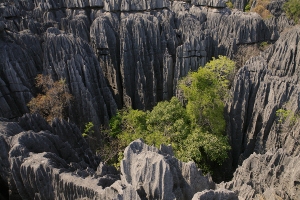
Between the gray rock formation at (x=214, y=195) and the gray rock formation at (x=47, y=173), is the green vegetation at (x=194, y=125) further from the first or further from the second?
the gray rock formation at (x=214, y=195)

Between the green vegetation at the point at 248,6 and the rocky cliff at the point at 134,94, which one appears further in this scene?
the green vegetation at the point at 248,6

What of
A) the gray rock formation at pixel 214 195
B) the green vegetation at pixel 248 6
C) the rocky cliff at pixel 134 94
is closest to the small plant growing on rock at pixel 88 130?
the rocky cliff at pixel 134 94

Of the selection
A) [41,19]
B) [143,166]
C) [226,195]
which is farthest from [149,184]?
[41,19]

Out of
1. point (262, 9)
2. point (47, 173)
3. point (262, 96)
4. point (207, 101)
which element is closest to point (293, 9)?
point (262, 9)

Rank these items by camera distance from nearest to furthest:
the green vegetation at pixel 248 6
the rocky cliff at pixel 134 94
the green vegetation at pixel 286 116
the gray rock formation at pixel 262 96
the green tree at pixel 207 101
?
the rocky cliff at pixel 134 94 → the green vegetation at pixel 286 116 → the gray rock formation at pixel 262 96 → the green tree at pixel 207 101 → the green vegetation at pixel 248 6

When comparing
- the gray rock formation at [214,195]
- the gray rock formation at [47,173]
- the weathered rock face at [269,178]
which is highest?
the gray rock formation at [214,195]

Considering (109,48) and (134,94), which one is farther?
(134,94)

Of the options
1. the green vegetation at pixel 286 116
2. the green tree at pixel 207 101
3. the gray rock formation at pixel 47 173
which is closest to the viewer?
the gray rock formation at pixel 47 173

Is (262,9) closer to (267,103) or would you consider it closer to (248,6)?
(248,6)

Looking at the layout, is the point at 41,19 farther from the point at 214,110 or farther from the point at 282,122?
the point at 282,122
